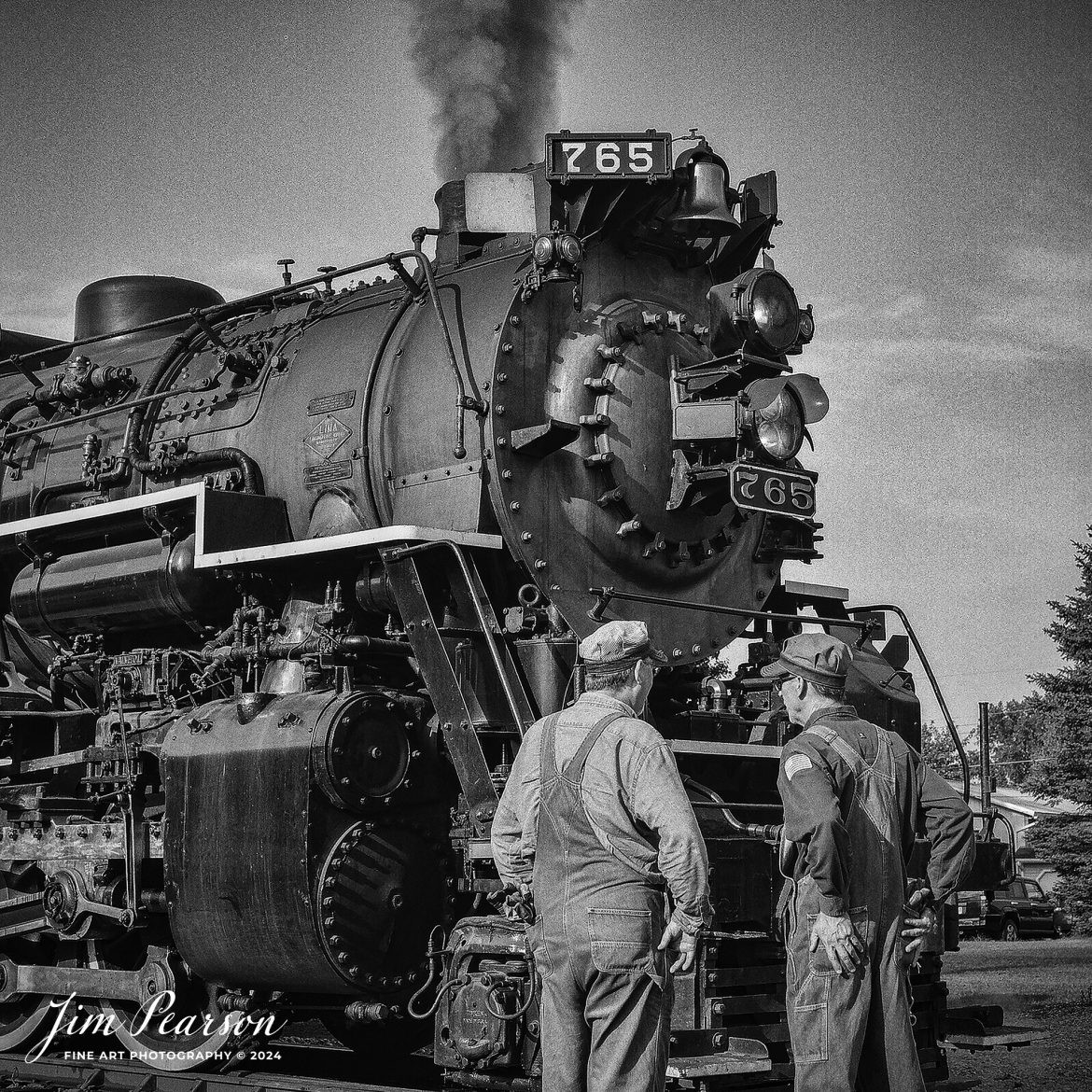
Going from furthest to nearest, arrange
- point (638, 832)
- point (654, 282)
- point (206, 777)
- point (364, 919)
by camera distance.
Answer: point (654, 282)
point (206, 777)
point (364, 919)
point (638, 832)

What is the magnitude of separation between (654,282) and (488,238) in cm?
86

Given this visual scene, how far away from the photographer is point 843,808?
457 centimetres

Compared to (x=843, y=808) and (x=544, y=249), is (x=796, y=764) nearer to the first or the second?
(x=843, y=808)

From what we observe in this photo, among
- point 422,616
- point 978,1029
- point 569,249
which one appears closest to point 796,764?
point 422,616

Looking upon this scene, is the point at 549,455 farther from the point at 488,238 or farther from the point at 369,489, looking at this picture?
the point at 488,238

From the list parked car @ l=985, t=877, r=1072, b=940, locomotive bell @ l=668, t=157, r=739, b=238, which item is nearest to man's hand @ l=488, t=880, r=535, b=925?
locomotive bell @ l=668, t=157, r=739, b=238

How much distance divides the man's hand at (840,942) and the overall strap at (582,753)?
2.77 ft

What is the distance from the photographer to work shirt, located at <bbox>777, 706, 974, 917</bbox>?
433 cm

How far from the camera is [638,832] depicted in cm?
433

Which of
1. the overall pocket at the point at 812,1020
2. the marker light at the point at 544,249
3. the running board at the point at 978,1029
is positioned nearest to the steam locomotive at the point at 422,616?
the marker light at the point at 544,249

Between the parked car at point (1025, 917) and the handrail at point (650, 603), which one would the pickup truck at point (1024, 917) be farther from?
the handrail at point (650, 603)

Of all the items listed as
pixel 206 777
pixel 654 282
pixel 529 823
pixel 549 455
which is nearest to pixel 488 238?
pixel 654 282

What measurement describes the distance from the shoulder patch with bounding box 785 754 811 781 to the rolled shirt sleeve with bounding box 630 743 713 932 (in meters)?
0.37

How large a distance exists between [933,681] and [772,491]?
1237mm
